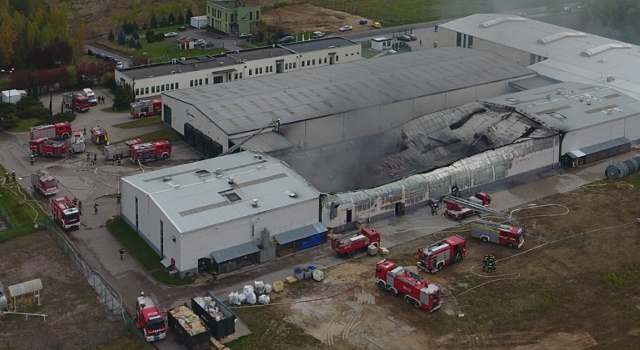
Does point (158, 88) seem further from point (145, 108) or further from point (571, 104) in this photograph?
point (571, 104)

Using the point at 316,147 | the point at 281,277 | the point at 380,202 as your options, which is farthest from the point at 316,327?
the point at 316,147

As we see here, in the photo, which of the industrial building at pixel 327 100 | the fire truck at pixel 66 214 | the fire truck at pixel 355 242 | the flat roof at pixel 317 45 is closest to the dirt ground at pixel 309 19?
the flat roof at pixel 317 45

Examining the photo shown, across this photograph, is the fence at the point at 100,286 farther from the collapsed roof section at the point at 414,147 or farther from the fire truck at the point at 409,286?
the collapsed roof section at the point at 414,147

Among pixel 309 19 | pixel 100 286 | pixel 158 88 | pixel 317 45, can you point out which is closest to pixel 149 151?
pixel 158 88

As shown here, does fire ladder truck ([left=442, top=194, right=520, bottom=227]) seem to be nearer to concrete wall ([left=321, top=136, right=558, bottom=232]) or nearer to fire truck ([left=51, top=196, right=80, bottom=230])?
concrete wall ([left=321, top=136, right=558, bottom=232])

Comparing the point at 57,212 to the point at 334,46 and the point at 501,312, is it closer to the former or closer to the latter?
the point at 501,312
